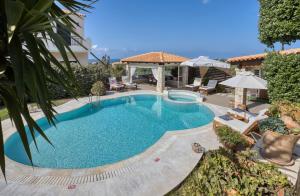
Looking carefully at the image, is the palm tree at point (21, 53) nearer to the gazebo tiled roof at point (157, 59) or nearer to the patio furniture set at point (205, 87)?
the patio furniture set at point (205, 87)

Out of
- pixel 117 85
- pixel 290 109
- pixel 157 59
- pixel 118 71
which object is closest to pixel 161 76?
pixel 157 59

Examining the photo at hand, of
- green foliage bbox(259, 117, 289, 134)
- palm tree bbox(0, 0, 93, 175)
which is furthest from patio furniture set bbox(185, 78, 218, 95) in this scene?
palm tree bbox(0, 0, 93, 175)

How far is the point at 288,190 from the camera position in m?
3.15

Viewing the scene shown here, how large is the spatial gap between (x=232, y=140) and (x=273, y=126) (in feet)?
6.53

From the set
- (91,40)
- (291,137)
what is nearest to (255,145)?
(291,137)

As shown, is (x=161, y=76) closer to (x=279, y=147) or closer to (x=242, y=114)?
(x=242, y=114)

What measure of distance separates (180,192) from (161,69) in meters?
17.0

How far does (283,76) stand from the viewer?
40.5 ft

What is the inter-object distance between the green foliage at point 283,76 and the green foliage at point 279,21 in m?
1.17

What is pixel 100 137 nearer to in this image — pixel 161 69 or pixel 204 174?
pixel 204 174

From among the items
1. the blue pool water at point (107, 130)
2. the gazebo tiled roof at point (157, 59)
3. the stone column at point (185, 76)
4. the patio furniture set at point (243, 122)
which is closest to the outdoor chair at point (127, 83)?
the gazebo tiled roof at point (157, 59)

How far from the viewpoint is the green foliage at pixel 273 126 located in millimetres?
8289

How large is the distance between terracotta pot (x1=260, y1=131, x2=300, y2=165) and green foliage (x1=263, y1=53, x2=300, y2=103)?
264 inches

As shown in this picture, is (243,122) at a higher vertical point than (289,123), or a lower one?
lower
